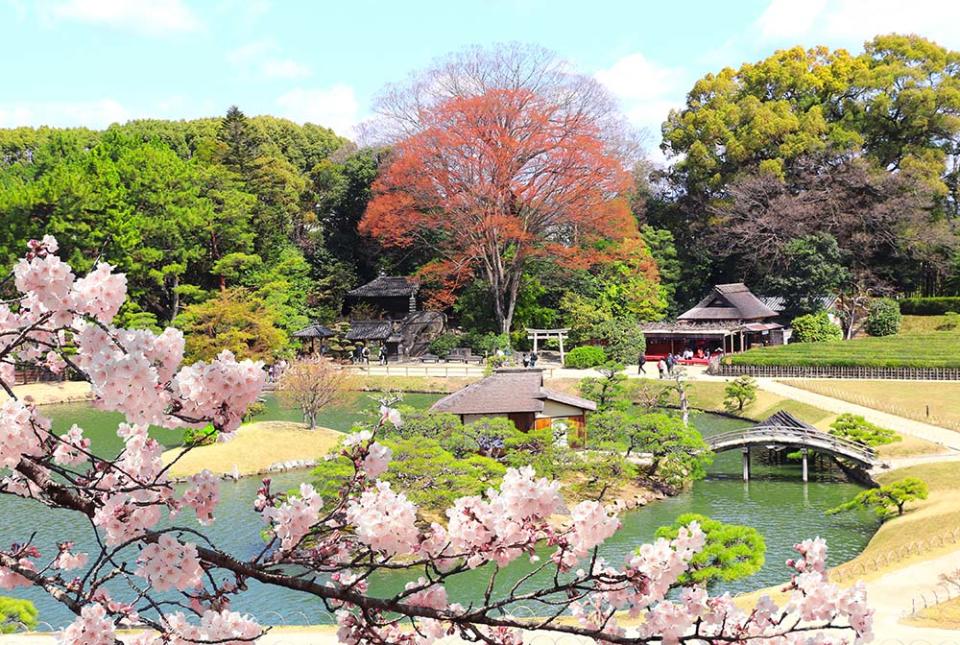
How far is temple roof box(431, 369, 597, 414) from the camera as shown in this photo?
1828cm

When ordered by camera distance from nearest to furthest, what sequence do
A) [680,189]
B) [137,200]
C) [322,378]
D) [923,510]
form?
1. [923,510]
2. [322,378]
3. [137,200]
4. [680,189]

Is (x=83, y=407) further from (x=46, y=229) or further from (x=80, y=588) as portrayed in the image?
(x=80, y=588)

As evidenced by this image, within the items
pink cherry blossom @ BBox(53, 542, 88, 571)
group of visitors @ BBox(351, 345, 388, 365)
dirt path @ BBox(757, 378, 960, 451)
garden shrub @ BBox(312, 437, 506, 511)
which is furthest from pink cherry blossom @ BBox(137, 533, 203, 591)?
group of visitors @ BBox(351, 345, 388, 365)

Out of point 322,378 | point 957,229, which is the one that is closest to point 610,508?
point 322,378

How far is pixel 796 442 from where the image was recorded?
19.2 metres

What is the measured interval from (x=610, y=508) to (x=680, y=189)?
31286 mm

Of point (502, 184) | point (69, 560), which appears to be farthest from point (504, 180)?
point (69, 560)

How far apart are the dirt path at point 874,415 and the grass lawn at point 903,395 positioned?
0.37 m

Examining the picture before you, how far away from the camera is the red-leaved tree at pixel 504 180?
3447 cm

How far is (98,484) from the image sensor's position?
3.76 m

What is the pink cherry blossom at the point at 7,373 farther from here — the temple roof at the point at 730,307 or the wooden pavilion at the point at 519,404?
the temple roof at the point at 730,307

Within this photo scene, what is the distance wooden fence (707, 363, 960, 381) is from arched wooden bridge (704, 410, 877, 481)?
9.16 m

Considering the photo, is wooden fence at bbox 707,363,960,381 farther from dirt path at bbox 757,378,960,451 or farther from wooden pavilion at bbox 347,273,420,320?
wooden pavilion at bbox 347,273,420,320

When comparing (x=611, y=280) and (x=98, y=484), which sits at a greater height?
(x=611, y=280)
